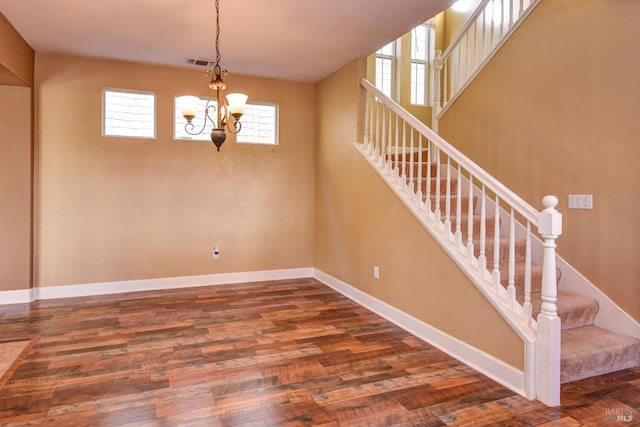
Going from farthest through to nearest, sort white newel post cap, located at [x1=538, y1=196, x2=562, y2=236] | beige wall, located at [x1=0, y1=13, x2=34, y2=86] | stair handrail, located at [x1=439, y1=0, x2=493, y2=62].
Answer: stair handrail, located at [x1=439, y1=0, x2=493, y2=62]
beige wall, located at [x1=0, y1=13, x2=34, y2=86]
white newel post cap, located at [x1=538, y1=196, x2=562, y2=236]

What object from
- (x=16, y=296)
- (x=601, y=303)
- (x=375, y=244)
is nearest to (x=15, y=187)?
(x=16, y=296)

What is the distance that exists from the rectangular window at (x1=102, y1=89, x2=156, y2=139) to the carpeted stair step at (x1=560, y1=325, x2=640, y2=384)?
4736mm

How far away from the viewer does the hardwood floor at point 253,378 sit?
2.25 metres

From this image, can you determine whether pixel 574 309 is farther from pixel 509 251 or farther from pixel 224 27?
pixel 224 27

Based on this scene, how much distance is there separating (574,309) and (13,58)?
17.4 feet

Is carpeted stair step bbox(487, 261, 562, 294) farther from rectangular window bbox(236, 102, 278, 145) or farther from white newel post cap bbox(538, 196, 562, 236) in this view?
rectangular window bbox(236, 102, 278, 145)

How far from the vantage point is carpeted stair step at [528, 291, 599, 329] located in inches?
119

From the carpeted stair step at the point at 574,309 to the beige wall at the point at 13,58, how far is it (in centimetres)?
483

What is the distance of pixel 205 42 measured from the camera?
4.19m

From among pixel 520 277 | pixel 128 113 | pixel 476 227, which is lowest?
pixel 520 277

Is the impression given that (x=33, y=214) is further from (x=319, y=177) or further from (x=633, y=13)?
(x=633, y=13)

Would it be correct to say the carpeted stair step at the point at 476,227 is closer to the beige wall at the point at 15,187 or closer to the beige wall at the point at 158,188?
the beige wall at the point at 158,188

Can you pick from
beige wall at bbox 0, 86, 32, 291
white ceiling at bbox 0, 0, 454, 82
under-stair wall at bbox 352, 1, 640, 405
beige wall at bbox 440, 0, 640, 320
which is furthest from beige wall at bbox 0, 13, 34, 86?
beige wall at bbox 440, 0, 640, 320

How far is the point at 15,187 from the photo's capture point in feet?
14.3
